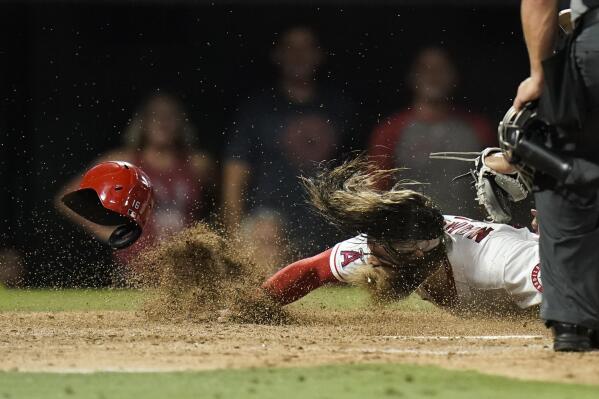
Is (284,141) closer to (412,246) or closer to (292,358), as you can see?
(412,246)

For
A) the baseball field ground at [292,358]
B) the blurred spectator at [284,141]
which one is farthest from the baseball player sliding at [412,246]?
the blurred spectator at [284,141]

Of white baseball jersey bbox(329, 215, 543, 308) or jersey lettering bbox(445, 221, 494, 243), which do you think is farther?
jersey lettering bbox(445, 221, 494, 243)

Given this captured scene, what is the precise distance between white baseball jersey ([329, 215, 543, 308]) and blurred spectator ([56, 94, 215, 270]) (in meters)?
A: 3.04

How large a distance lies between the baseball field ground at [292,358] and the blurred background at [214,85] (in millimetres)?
2938

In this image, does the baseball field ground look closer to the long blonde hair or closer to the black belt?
the long blonde hair

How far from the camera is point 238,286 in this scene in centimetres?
701

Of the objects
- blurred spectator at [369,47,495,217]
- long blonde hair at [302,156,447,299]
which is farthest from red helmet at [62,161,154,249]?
blurred spectator at [369,47,495,217]

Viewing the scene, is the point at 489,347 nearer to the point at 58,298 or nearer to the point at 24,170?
the point at 58,298

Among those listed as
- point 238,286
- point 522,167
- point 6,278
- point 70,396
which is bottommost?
point 6,278

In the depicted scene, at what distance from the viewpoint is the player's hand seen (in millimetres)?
4944

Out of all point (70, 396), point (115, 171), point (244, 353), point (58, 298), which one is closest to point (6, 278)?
point (58, 298)

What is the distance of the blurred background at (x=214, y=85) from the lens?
1024 centimetres

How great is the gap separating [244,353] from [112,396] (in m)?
1.27

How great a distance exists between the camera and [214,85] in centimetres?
1090
